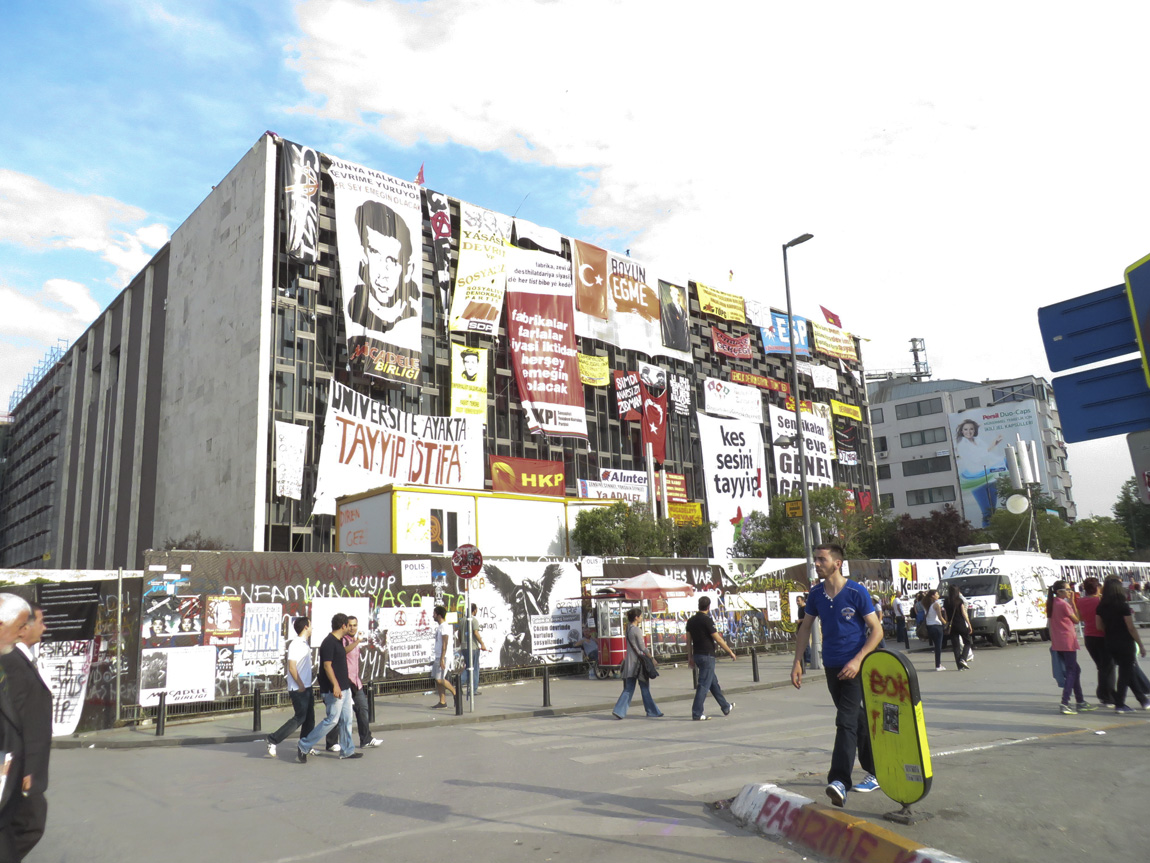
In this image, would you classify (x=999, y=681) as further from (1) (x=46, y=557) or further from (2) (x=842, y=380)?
(1) (x=46, y=557)

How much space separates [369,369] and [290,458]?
5608 millimetres

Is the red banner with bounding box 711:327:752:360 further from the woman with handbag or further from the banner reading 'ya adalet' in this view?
the woman with handbag

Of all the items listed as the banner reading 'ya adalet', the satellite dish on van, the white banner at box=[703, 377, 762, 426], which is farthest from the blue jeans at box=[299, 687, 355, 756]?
the white banner at box=[703, 377, 762, 426]

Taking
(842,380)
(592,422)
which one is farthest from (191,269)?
(842,380)

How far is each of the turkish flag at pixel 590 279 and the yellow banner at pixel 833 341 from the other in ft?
83.8

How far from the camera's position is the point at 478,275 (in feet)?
141

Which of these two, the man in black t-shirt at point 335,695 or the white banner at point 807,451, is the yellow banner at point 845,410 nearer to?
the white banner at point 807,451

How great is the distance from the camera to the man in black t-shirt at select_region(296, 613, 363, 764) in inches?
400

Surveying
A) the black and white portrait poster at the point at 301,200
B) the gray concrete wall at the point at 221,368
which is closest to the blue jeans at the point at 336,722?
the gray concrete wall at the point at 221,368

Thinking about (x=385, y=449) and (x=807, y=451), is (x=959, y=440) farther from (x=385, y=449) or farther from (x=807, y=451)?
(x=385, y=449)

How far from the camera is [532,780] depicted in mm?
8266

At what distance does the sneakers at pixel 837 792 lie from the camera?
581cm

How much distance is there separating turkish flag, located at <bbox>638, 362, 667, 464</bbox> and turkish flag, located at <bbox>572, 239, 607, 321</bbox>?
547 centimetres

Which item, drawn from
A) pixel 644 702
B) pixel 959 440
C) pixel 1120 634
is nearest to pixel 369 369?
pixel 644 702
